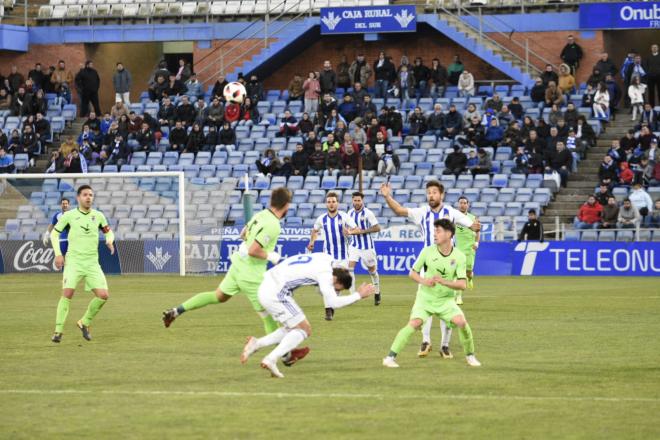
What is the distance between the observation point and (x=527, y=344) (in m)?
15.9

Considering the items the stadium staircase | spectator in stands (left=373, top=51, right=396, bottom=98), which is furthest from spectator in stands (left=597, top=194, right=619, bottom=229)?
spectator in stands (left=373, top=51, right=396, bottom=98)

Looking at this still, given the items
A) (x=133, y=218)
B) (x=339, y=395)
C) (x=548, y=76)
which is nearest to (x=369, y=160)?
(x=548, y=76)

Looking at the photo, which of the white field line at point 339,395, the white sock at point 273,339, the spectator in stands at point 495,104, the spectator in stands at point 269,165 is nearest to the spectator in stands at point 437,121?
the spectator in stands at point 495,104

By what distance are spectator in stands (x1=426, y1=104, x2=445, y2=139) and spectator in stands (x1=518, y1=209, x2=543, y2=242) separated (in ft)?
18.6

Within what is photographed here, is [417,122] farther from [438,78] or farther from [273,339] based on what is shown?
[273,339]

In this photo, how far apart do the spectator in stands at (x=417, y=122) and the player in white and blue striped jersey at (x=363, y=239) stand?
14.4 meters

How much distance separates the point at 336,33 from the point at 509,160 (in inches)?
346

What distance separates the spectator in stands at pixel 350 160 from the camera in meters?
36.6

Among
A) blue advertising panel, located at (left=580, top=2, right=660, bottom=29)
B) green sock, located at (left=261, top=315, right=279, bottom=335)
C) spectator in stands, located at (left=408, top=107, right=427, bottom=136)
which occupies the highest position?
blue advertising panel, located at (left=580, top=2, right=660, bottom=29)

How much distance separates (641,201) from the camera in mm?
32406

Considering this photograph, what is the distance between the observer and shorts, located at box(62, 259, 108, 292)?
16844 mm

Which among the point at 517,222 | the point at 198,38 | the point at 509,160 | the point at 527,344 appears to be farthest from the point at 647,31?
the point at 527,344

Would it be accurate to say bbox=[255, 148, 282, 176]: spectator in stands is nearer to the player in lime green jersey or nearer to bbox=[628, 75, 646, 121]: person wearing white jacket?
bbox=[628, 75, 646, 121]: person wearing white jacket

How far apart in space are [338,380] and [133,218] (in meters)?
21.9
